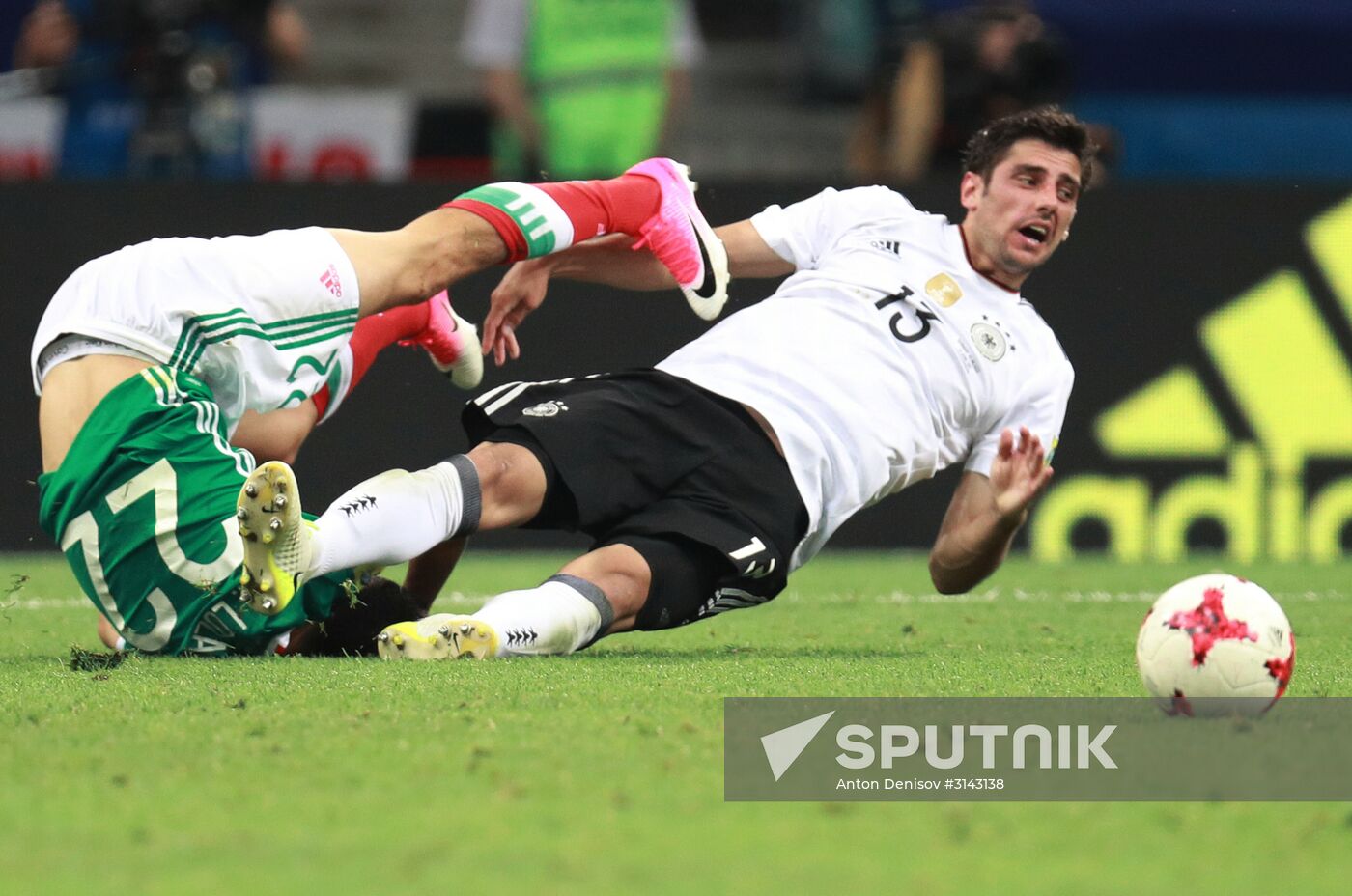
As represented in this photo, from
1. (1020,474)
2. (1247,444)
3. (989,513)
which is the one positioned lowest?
(1247,444)

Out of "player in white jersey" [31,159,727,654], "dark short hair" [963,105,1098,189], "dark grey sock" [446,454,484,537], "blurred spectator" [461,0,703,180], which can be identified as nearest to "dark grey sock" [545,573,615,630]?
"dark grey sock" [446,454,484,537]

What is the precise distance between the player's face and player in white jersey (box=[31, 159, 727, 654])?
122cm

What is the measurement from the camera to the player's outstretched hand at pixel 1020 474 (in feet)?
14.1

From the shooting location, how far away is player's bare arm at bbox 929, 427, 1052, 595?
432cm

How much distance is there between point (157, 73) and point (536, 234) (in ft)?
15.3

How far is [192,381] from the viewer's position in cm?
434

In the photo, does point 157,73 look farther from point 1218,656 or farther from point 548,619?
point 1218,656

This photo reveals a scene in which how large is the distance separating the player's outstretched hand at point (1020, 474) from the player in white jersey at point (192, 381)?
123 centimetres

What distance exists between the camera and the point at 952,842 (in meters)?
2.45

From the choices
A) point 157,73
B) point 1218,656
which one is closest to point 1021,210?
point 1218,656

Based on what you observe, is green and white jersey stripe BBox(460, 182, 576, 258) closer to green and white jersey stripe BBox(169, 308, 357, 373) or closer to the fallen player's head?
green and white jersey stripe BBox(169, 308, 357, 373)

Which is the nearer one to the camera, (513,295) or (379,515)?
(379,515)

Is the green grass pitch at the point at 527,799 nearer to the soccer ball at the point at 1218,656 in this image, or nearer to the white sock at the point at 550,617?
the white sock at the point at 550,617

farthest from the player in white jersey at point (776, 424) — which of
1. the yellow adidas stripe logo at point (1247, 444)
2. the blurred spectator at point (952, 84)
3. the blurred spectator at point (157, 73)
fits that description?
the blurred spectator at point (157, 73)
